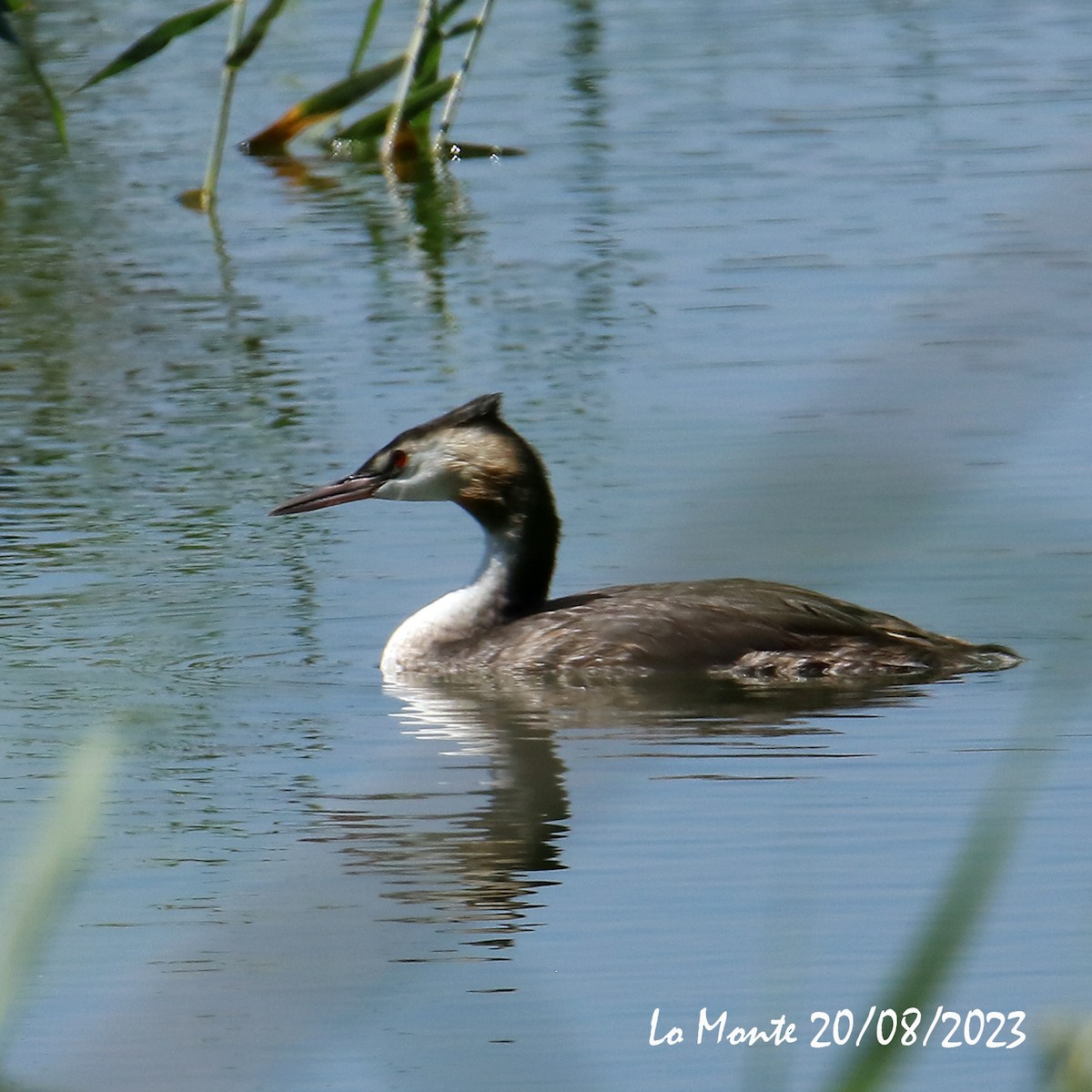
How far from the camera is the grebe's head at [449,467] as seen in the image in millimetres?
8758

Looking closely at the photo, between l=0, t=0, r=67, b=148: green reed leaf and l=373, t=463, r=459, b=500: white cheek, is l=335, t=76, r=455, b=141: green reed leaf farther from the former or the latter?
l=0, t=0, r=67, b=148: green reed leaf

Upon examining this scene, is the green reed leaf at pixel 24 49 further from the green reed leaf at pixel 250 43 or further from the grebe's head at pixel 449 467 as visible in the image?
the green reed leaf at pixel 250 43

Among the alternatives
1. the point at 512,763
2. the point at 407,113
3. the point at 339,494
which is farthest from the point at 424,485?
the point at 407,113

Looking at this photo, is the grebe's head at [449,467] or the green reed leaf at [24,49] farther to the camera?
the grebe's head at [449,467]

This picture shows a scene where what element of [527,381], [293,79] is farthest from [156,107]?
[527,381]

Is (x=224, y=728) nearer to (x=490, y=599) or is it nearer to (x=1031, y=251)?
(x=490, y=599)

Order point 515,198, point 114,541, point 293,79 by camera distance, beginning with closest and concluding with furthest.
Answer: point 114,541
point 515,198
point 293,79

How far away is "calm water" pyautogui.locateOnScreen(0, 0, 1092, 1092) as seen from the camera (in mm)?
2322

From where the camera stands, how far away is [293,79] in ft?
64.8

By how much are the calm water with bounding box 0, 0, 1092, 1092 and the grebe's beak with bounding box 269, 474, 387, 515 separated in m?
0.33

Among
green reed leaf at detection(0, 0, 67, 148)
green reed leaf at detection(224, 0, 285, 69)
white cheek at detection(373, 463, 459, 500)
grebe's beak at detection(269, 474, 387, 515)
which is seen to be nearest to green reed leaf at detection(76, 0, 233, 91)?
green reed leaf at detection(224, 0, 285, 69)

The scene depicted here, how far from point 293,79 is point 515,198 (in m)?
4.21

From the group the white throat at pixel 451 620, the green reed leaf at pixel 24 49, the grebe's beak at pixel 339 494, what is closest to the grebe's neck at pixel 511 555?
the white throat at pixel 451 620

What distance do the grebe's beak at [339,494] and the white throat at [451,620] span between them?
45 cm
